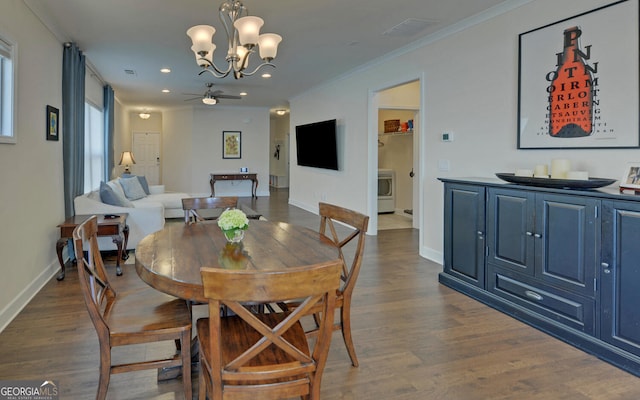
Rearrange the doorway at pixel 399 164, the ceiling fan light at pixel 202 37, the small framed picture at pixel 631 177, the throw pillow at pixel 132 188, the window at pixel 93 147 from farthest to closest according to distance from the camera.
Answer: the doorway at pixel 399 164
the throw pillow at pixel 132 188
the window at pixel 93 147
the ceiling fan light at pixel 202 37
the small framed picture at pixel 631 177

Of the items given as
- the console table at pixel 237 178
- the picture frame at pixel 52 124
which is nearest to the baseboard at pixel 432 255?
the picture frame at pixel 52 124

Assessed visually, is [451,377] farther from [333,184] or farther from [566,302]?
[333,184]

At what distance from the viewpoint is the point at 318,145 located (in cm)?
820

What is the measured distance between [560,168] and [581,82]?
0.68 m

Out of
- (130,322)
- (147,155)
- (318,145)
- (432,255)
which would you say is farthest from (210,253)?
(147,155)

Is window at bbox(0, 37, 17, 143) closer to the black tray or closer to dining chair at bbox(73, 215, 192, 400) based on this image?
dining chair at bbox(73, 215, 192, 400)

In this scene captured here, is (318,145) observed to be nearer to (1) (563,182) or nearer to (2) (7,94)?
(2) (7,94)

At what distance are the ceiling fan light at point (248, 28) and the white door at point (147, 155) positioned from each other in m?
10.8

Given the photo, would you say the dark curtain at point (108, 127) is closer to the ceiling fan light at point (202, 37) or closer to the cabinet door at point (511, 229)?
the ceiling fan light at point (202, 37)

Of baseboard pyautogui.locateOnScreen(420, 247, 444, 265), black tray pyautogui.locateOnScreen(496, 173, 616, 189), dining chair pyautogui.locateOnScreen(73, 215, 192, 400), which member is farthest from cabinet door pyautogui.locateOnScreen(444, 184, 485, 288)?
dining chair pyautogui.locateOnScreen(73, 215, 192, 400)

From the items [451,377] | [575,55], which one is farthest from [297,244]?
[575,55]

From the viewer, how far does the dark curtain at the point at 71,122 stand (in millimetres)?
4750

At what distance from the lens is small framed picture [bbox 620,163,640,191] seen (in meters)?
2.50

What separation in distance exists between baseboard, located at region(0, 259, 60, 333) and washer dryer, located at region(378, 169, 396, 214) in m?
5.93
